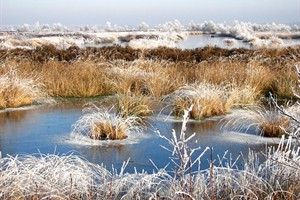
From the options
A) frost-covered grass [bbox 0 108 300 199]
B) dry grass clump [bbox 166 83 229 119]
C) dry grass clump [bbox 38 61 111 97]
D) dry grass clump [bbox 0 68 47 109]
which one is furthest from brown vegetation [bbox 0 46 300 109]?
frost-covered grass [bbox 0 108 300 199]

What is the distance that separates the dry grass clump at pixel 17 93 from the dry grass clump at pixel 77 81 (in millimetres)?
899

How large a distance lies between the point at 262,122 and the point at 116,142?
2238 mm

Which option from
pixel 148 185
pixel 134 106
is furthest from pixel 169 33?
pixel 148 185

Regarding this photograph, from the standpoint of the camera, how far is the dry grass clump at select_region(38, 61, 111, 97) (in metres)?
11.6

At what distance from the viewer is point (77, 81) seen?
11711mm

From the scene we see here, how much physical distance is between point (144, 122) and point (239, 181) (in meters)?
3.99

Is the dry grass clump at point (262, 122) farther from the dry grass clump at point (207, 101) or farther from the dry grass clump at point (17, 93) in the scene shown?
the dry grass clump at point (17, 93)

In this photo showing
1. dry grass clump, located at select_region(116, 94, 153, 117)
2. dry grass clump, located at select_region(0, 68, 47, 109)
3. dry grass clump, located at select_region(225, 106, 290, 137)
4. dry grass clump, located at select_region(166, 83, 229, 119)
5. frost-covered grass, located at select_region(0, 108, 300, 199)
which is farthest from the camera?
dry grass clump, located at select_region(0, 68, 47, 109)

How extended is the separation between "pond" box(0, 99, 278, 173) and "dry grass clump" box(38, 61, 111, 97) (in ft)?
7.80

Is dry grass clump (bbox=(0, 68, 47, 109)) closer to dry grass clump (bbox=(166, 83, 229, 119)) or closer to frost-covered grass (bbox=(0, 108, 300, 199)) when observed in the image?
dry grass clump (bbox=(166, 83, 229, 119))

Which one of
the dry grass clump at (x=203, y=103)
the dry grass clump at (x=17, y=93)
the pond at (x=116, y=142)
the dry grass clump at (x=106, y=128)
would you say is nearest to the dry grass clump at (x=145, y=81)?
the dry grass clump at (x=203, y=103)

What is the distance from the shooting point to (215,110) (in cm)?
895

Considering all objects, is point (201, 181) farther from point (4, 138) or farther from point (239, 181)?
point (4, 138)

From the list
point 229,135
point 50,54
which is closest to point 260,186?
point 229,135
